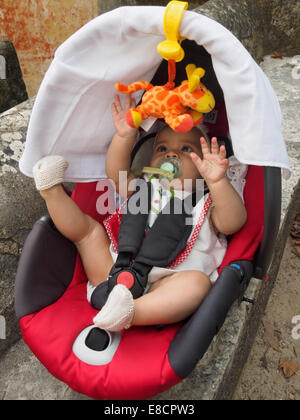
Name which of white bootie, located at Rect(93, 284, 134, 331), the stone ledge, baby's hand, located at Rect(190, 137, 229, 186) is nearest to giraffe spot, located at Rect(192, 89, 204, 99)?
baby's hand, located at Rect(190, 137, 229, 186)

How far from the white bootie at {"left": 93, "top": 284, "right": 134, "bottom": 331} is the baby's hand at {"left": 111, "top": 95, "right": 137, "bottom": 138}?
53 cm

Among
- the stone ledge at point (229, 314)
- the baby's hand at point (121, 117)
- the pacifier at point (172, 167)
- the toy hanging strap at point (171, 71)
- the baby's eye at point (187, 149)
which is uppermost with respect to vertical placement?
the toy hanging strap at point (171, 71)

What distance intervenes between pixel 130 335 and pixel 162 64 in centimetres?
89

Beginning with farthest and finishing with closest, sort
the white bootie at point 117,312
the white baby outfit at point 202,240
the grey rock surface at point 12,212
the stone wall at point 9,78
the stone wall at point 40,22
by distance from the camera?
the stone wall at point 40,22 < the stone wall at point 9,78 < the grey rock surface at point 12,212 < the white baby outfit at point 202,240 < the white bootie at point 117,312

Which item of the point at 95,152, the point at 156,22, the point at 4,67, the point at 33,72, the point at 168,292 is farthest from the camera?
the point at 33,72

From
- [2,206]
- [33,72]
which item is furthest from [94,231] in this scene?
[33,72]

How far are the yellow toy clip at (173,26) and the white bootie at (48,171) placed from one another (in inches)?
19.2

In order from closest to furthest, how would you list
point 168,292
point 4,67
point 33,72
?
point 168,292 < point 4,67 < point 33,72

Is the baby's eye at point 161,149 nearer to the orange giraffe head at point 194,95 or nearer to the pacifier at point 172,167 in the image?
the pacifier at point 172,167

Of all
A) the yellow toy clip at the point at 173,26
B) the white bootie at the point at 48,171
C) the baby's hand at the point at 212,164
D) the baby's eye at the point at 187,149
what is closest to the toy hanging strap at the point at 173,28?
the yellow toy clip at the point at 173,26

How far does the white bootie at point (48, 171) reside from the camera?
121 cm

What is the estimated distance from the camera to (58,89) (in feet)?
3.79

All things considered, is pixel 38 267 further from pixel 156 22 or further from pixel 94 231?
pixel 156 22
